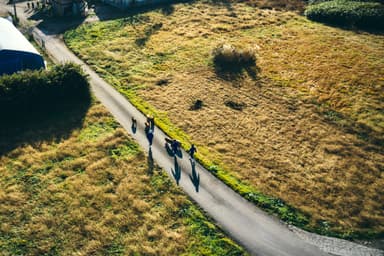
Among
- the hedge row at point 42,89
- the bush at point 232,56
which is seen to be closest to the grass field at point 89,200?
the hedge row at point 42,89

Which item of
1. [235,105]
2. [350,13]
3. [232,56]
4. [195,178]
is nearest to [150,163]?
[195,178]

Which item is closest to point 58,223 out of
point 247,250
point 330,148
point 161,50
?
point 247,250

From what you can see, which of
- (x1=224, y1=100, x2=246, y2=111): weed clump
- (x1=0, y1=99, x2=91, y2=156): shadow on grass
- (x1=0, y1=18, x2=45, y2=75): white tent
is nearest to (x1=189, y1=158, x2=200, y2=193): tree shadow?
(x1=224, y1=100, x2=246, y2=111): weed clump

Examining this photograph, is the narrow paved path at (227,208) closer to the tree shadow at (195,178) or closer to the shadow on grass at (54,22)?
the tree shadow at (195,178)

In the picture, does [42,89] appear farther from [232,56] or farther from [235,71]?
[232,56]

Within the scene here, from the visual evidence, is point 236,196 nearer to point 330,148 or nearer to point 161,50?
point 330,148

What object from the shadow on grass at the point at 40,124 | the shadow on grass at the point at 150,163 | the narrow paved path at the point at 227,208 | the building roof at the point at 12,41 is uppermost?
the building roof at the point at 12,41

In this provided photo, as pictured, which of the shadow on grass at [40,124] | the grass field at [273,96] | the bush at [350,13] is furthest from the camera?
the bush at [350,13]
